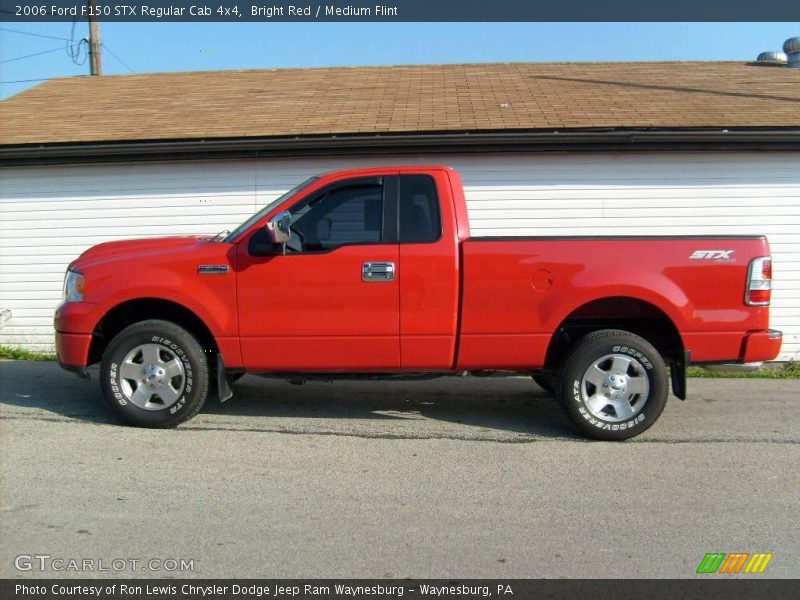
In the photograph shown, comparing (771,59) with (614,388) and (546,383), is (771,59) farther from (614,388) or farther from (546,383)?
(614,388)

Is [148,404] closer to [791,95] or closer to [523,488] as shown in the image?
[523,488]

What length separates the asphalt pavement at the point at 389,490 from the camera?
13.4 feet

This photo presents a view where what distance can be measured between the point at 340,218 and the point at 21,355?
6030 millimetres

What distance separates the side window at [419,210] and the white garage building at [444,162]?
3.59 meters

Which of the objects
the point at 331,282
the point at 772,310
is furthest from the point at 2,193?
the point at 772,310

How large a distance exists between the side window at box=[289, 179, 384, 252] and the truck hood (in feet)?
2.75

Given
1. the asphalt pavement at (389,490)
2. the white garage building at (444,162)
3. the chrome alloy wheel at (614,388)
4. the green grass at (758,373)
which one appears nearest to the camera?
the asphalt pavement at (389,490)

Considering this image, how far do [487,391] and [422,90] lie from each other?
241 inches

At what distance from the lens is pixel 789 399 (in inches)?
309

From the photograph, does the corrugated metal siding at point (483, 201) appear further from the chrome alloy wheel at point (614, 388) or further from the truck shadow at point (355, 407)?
the chrome alloy wheel at point (614, 388)
